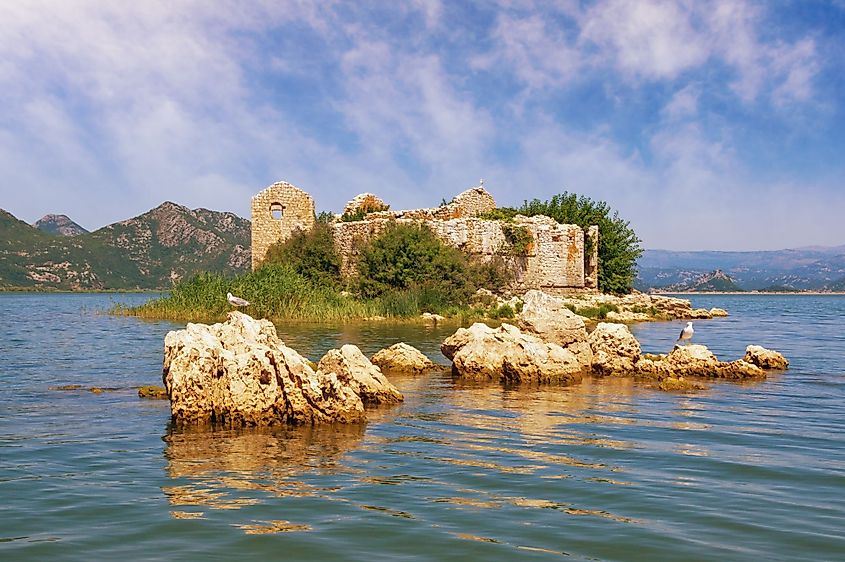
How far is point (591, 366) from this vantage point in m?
13.2

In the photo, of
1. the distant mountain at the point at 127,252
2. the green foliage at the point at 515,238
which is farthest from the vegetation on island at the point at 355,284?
the distant mountain at the point at 127,252

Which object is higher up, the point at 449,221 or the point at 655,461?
the point at 449,221

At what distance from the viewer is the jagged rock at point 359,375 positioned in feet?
29.6

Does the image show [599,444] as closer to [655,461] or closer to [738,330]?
[655,461]

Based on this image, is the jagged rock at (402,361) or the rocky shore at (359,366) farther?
the jagged rock at (402,361)

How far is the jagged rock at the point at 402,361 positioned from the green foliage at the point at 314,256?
18.1m

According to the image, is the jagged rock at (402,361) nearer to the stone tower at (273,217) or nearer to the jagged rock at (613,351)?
the jagged rock at (613,351)

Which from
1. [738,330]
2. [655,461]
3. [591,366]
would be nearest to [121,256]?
[738,330]

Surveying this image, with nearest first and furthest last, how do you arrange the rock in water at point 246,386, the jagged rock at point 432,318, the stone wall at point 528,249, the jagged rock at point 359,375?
the rock in water at point 246,386
the jagged rock at point 359,375
the jagged rock at point 432,318
the stone wall at point 528,249

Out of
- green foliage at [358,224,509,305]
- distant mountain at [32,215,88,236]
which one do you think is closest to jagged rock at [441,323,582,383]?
green foliage at [358,224,509,305]

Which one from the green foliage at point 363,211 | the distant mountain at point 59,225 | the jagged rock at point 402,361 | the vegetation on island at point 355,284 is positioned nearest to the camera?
the jagged rock at point 402,361

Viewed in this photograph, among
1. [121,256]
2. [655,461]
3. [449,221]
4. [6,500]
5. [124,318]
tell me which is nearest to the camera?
[6,500]

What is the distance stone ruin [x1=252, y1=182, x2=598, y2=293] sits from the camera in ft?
101

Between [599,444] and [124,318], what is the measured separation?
2335 cm
